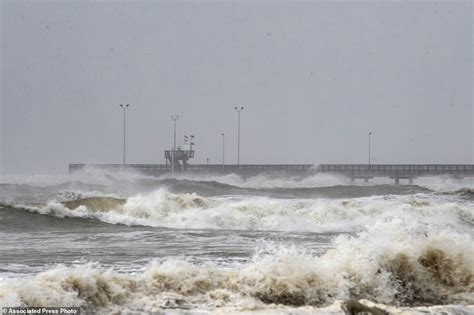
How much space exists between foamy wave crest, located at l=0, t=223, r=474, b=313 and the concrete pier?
58.8 m

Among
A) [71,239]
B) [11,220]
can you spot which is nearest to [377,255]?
[71,239]

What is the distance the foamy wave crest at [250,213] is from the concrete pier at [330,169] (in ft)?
135

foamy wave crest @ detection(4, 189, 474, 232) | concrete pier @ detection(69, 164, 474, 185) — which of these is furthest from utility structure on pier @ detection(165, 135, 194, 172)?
foamy wave crest @ detection(4, 189, 474, 232)

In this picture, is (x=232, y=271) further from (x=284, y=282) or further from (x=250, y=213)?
(x=250, y=213)


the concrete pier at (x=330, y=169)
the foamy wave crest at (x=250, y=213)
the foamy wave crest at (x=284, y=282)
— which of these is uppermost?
the concrete pier at (x=330, y=169)

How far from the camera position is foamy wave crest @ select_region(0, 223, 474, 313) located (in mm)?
6602

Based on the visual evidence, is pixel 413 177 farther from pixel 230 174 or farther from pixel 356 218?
pixel 356 218

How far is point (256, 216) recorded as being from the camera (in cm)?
2073

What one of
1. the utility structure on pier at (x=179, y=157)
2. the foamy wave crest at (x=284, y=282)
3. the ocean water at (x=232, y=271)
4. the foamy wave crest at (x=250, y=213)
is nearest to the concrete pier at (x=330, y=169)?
the utility structure on pier at (x=179, y=157)

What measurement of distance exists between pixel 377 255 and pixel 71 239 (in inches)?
301

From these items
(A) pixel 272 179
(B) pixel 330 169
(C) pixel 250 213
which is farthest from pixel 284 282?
(B) pixel 330 169

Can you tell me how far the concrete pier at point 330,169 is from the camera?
66.9 metres

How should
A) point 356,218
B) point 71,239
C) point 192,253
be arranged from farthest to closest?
point 356,218 → point 71,239 → point 192,253

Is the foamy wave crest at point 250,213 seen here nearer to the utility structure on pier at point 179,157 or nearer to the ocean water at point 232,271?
the ocean water at point 232,271
